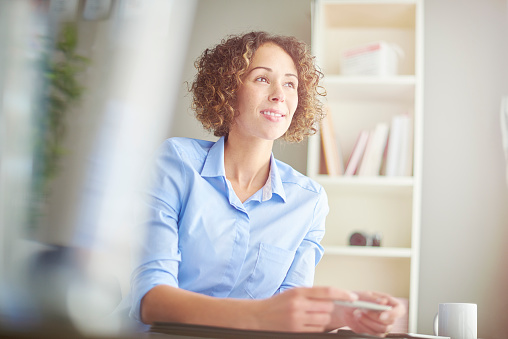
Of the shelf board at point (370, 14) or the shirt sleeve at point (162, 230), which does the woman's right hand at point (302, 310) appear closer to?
the shirt sleeve at point (162, 230)

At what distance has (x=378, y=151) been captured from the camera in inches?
57.4

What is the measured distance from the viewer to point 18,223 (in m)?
0.28

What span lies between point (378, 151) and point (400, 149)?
0.20 feet

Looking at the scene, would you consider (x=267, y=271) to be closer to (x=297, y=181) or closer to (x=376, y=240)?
(x=297, y=181)

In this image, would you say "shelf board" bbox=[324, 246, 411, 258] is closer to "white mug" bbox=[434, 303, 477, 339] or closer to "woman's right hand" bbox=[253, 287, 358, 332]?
"white mug" bbox=[434, 303, 477, 339]

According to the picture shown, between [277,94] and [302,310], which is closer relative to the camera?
[302,310]

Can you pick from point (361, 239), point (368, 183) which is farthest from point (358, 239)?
point (368, 183)

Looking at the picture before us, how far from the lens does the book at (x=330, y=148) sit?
1424 millimetres

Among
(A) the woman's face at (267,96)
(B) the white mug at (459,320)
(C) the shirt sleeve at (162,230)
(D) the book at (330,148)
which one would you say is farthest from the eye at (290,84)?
(D) the book at (330,148)

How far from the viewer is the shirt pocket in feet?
2.46

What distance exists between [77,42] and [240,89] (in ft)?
1.72

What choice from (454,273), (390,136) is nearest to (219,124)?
(390,136)

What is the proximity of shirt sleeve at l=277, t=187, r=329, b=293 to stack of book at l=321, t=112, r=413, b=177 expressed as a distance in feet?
1.95

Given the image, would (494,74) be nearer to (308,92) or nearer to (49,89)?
(308,92)
